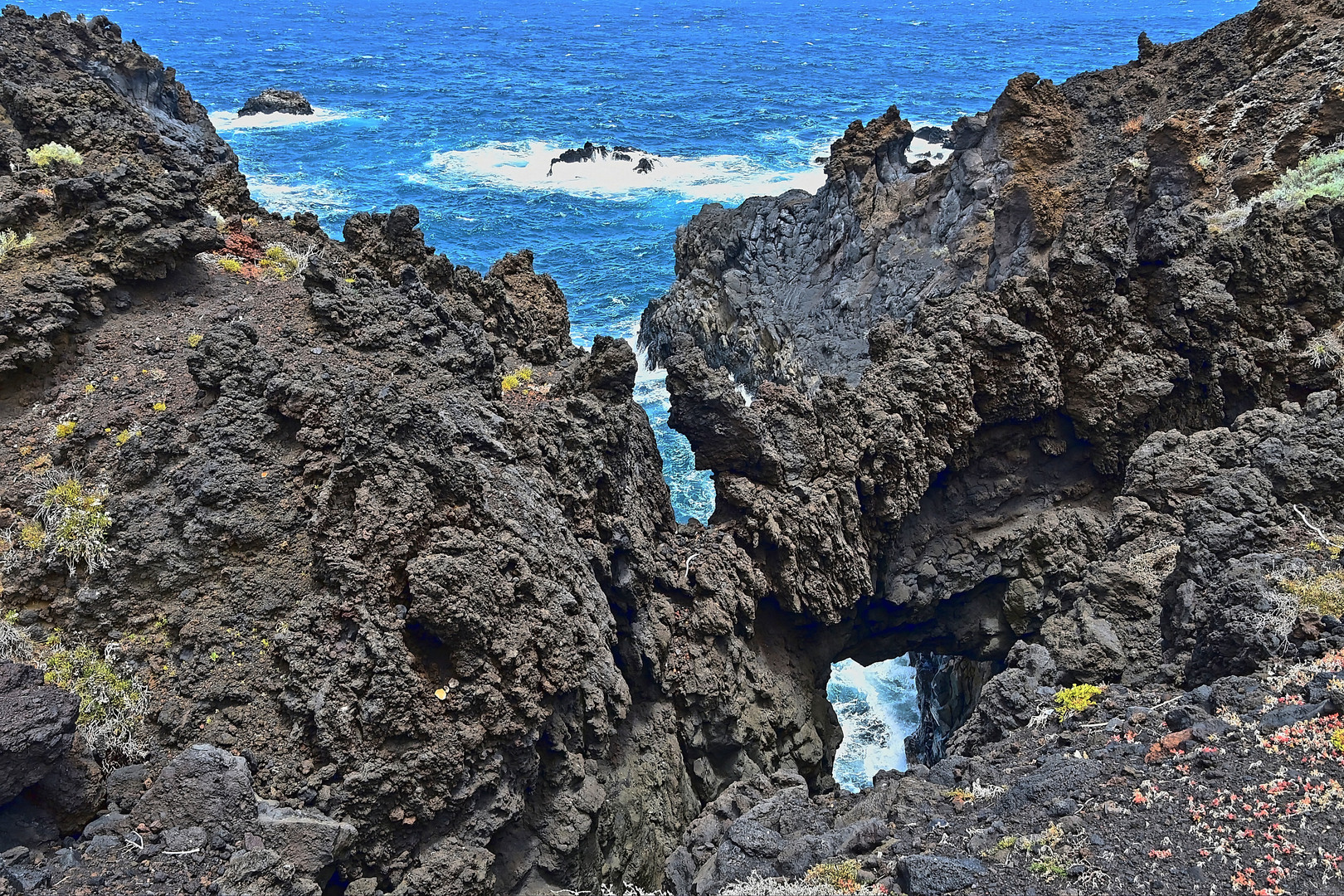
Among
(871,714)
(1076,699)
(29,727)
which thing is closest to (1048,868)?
(1076,699)

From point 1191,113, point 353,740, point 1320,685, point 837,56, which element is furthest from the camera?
point 837,56

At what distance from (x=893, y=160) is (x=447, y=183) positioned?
1588 inches

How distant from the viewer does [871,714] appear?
1185 inches

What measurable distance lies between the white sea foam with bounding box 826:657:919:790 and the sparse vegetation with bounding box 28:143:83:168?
889 inches

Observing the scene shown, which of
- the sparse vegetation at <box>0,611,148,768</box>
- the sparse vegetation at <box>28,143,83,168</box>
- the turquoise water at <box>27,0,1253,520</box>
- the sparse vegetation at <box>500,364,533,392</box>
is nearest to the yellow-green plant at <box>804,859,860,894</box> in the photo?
the sparse vegetation at <box>0,611,148,768</box>

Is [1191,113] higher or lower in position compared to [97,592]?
higher

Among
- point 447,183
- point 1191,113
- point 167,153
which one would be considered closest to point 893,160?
point 1191,113

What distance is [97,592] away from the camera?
37.3ft

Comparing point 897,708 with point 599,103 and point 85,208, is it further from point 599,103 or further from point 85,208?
point 599,103

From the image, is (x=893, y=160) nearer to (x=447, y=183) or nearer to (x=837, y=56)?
(x=447, y=183)

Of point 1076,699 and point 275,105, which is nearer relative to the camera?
point 1076,699

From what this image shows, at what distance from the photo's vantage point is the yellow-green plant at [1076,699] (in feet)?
42.1

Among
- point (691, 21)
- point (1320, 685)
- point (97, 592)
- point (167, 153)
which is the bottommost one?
point (1320, 685)

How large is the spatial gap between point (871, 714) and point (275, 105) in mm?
78652
